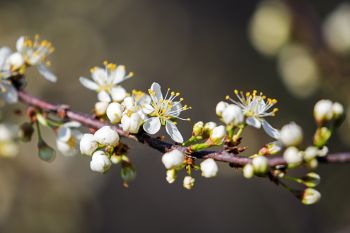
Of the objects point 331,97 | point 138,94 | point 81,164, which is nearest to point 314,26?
point 331,97

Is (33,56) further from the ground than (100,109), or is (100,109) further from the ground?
(33,56)

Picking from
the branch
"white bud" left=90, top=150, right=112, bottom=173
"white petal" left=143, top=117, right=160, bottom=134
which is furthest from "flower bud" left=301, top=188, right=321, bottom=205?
"white bud" left=90, top=150, right=112, bottom=173

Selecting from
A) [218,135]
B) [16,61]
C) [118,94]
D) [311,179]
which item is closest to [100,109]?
[118,94]

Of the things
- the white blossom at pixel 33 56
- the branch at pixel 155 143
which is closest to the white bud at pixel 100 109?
the branch at pixel 155 143

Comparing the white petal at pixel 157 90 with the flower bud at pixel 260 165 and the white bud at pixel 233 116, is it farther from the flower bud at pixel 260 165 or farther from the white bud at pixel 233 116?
the flower bud at pixel 260 165

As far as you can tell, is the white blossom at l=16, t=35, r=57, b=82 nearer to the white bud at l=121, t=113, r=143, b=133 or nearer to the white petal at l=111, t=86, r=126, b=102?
the white petal at l=111, t=86, r=126, b=102

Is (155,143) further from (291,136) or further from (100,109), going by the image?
(291,136)

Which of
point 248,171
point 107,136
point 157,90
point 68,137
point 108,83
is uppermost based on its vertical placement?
point 108,83
